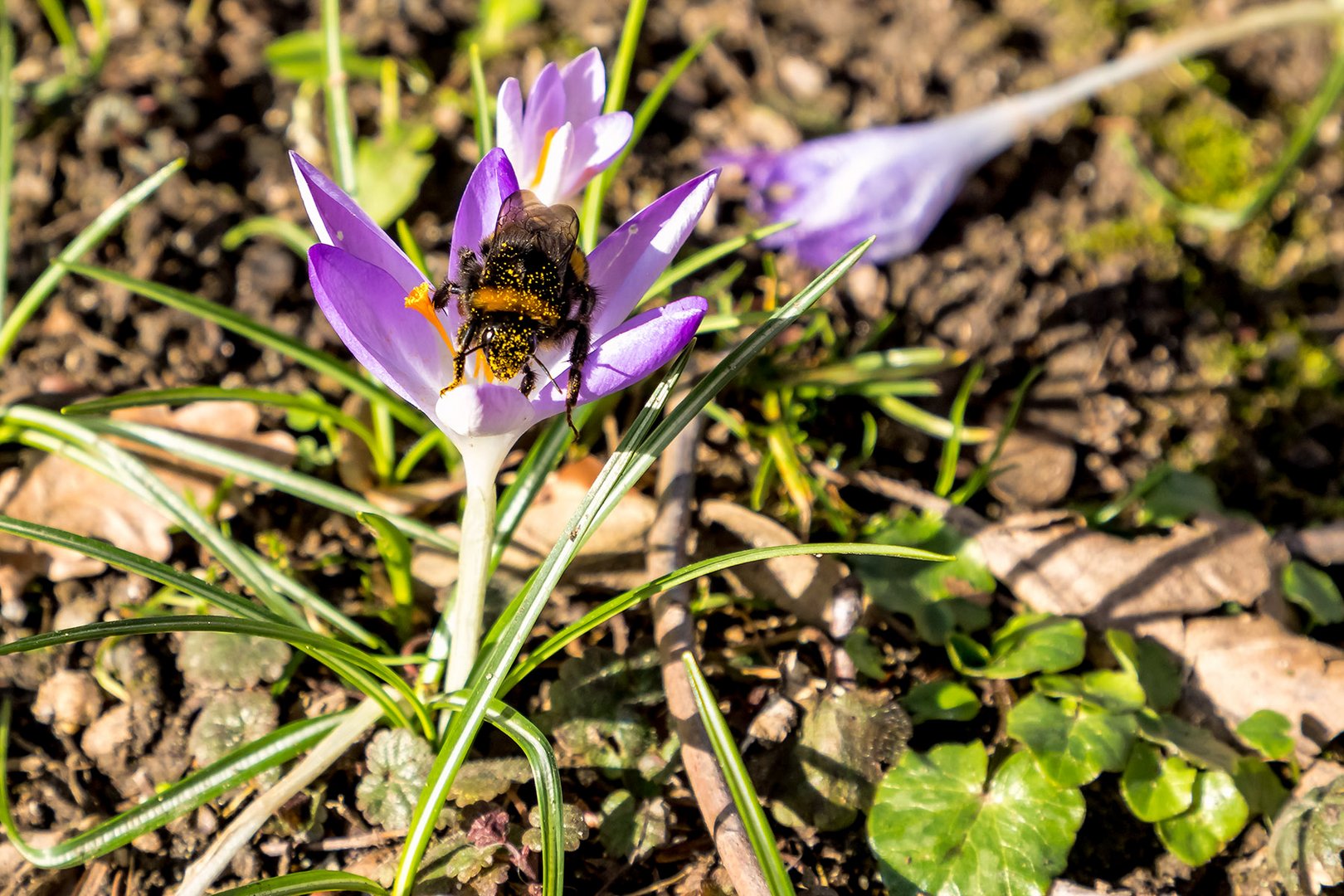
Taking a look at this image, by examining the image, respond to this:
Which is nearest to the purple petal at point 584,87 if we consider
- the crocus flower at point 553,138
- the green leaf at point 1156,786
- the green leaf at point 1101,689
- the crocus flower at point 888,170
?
the crocus flower at point 553,138

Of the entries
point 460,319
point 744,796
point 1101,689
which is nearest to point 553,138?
point 460,319

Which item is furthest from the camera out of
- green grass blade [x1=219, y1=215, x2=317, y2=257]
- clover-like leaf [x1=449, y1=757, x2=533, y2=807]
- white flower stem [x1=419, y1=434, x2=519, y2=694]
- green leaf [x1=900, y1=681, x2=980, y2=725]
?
green grass blade [x1=219, y1=215, x2=317, y2=257]

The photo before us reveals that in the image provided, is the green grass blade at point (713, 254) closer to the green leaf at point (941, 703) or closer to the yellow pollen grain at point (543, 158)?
the yellow pollen grain at point (543, 158)

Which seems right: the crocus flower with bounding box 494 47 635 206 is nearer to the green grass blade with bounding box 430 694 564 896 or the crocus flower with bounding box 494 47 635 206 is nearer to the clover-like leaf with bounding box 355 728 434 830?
the green grass blade with bounding box 430 694 564 896

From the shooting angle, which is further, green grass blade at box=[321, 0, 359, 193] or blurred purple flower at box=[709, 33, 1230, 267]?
blurred purple flower at box=[709, 33, 1230, 267]

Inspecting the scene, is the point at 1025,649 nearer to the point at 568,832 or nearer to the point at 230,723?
the point at 568,832

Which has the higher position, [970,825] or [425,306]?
[425,306]

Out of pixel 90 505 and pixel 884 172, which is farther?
pixel 884 172

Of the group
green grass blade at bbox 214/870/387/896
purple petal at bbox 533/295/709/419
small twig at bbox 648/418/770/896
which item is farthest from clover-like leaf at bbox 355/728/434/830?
purple petal at bbox 533/295/709/419
